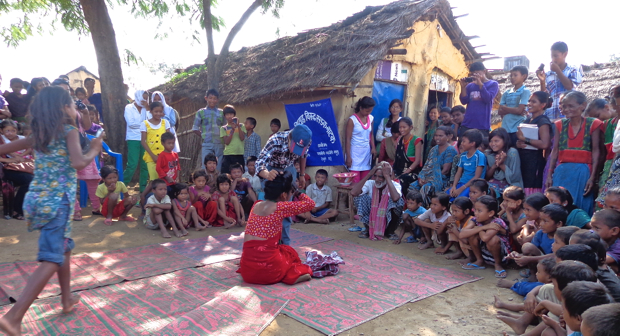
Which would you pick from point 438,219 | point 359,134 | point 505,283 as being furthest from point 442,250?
point 359,134

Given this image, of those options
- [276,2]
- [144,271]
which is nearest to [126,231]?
[144,271]

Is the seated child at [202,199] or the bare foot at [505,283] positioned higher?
the seated child at [202,199]

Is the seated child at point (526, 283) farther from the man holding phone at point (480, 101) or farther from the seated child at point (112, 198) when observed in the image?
the seated child at point (112, 198)

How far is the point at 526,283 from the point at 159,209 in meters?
4.47

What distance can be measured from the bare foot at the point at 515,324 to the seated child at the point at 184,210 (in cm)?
419

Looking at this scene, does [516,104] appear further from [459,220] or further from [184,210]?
[184,210]

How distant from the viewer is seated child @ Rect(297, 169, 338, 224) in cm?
653

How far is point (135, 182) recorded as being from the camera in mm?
8594

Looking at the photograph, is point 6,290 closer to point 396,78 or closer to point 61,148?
point 61,148

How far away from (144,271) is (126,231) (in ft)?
6.01

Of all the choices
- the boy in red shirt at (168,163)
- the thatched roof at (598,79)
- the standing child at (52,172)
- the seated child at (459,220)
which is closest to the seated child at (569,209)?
the seated child at (459,220)

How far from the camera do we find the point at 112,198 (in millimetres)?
5824

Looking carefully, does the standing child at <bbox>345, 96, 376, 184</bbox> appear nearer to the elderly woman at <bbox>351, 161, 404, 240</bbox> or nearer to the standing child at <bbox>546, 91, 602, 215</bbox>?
the elderly woman at <bbox>351, 161, 404, 240</bbox>

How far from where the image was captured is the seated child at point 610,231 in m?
3.03
